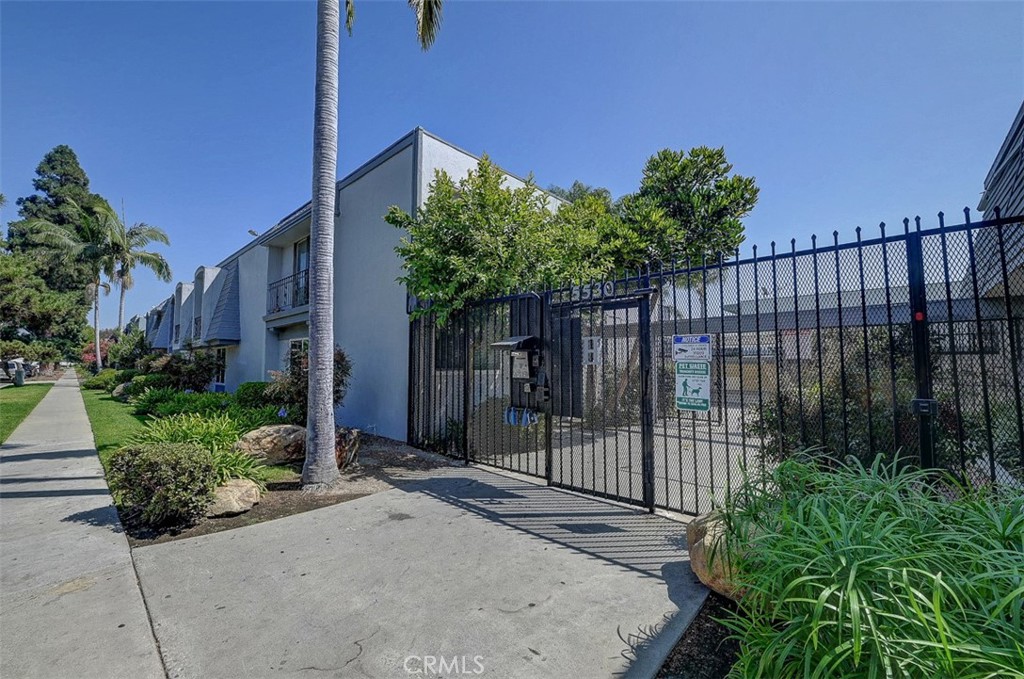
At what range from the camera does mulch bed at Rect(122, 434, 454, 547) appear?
4789 mm

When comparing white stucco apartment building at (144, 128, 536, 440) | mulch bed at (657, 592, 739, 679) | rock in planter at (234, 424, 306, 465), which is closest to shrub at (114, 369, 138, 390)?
white stucco apartment building at (144, 128, 536, 440)

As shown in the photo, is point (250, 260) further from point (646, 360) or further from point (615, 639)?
point (615, 639)

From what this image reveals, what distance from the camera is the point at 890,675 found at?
66.0 inches

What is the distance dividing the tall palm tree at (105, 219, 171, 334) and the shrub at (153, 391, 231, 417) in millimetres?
22041

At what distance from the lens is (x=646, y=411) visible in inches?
198

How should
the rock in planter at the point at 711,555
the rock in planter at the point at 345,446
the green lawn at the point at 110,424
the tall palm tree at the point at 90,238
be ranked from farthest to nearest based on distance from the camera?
the tall palm tree at the point at 90,238 < the green lawn at the point at 110,424 < the rock in planter at the point at 345,446 < the rock in planter at the point at 711,555

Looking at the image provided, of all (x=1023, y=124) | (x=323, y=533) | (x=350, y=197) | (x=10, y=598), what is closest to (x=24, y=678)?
(x=10, y=598)

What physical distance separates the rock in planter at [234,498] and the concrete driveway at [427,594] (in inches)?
22.1

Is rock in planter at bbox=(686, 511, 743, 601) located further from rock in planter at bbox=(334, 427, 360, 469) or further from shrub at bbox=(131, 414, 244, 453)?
shrub at bbox=(131, 414, 244, 453)

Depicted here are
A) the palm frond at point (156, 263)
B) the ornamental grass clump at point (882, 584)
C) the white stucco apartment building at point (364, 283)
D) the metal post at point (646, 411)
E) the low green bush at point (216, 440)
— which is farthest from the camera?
the palm frond at point (156, 263)

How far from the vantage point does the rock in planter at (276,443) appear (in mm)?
7820

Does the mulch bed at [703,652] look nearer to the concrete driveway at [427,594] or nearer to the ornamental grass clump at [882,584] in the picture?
the concrete driveway at [427,594]

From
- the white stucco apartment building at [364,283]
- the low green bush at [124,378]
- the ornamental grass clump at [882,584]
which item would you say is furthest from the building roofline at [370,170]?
the low green bush at [124,378]

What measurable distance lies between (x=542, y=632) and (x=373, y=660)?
1043mm
